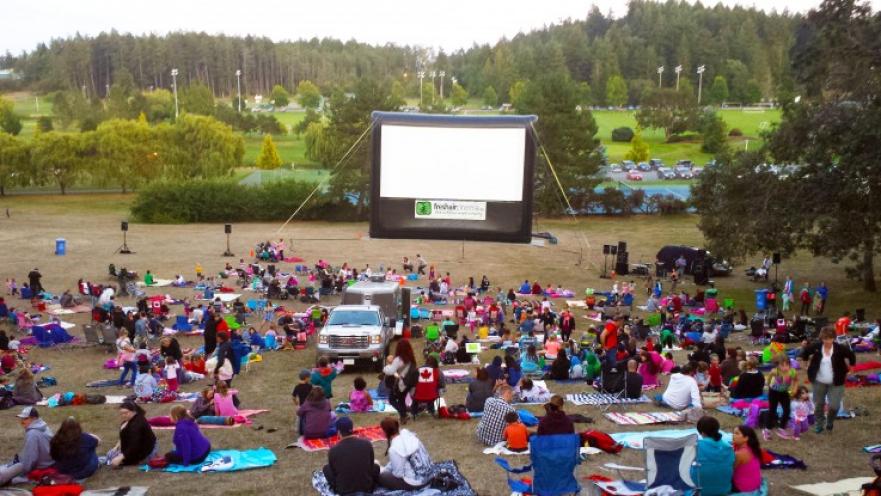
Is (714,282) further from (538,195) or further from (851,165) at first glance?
(538,195)

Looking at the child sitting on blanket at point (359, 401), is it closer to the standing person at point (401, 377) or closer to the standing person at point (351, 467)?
the standing person at point (401, 377)

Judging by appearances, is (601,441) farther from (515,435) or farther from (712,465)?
(712,465)

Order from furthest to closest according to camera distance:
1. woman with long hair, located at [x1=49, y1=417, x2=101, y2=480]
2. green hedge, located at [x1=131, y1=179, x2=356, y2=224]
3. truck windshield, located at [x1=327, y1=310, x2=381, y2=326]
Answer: green hedge, located at [x1=131, y1=179, x2=356, y2=224], truck windshield, located at [x1=327, y1=310, x2=381, y2=326], woman with long hair, located at [x1=49, y1=417, x2=101, y2=480]

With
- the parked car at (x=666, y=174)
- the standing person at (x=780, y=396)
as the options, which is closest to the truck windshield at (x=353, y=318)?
the standing person at (x=780, y=396)

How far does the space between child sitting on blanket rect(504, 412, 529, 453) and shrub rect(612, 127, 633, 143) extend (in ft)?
294

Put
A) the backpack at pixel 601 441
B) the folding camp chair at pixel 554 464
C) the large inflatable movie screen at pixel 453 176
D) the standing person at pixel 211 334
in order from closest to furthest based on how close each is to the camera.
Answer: the folding camp chair at pixel 554 464, the backpack at pixel 601 441, the standing person at pixel 211 334, the large inflatable movie screen at pixel 453 176

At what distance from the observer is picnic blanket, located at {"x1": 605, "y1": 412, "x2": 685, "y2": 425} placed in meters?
11.0

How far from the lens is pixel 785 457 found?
A: 30.2 feet

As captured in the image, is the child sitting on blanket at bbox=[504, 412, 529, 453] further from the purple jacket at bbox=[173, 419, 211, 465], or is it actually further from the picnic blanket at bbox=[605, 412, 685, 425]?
the purple jacket at bbox=[173, 419, 211, 465]

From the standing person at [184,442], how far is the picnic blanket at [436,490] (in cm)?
158

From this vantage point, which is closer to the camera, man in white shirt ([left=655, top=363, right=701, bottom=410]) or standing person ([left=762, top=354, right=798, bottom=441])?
standing person ([left=762, top=354, right=798, bottom=441])

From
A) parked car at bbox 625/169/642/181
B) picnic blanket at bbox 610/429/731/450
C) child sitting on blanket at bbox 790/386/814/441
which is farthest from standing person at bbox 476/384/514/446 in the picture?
parked car at bbox 625/169/642/181

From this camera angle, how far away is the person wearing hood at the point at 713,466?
7.70 m

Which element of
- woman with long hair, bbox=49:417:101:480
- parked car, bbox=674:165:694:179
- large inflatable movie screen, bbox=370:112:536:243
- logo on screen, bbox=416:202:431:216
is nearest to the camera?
woman with long hair, bbox=49:417:101:480
